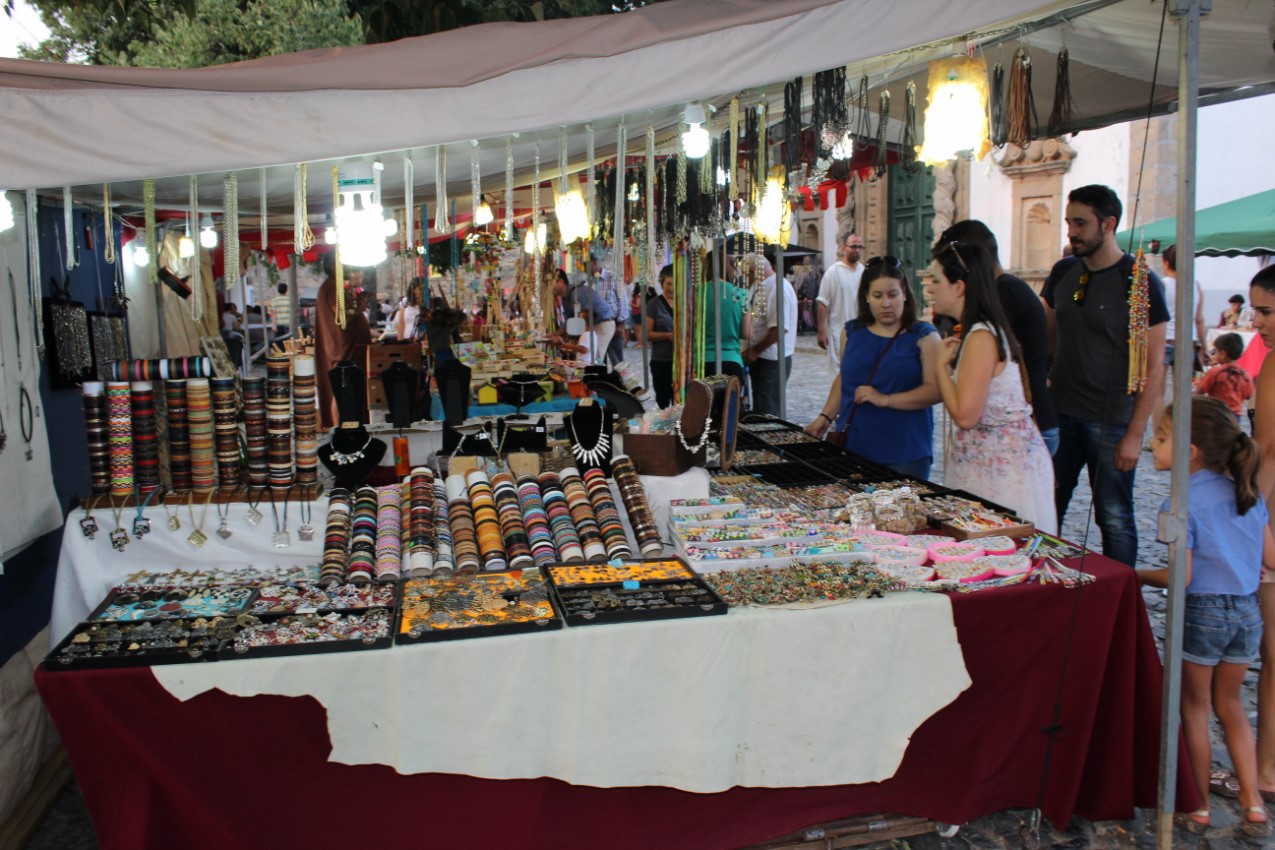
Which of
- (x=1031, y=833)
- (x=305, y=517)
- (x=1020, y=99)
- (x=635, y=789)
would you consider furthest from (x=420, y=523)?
(x=1020, y=99)

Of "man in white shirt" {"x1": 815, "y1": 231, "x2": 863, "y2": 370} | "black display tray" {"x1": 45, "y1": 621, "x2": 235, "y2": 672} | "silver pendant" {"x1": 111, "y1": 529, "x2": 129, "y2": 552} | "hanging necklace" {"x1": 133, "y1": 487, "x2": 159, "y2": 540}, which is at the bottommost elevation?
"black display tray" {"x1": 45, "y1": 621, "x2": 235, "y2": 672}

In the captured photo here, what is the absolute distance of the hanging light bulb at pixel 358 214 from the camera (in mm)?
3742

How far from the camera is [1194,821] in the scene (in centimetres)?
255

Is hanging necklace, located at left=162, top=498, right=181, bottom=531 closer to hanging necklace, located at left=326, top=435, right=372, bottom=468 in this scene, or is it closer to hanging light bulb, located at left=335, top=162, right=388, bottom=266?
hanging necklace, located at left=326, top=435, right=372, bottom=468

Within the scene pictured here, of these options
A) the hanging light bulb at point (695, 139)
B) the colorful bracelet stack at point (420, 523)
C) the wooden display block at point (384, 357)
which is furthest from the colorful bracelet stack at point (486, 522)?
the wooden display block at point (384, 357)

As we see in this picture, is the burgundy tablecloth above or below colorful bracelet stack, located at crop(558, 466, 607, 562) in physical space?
below

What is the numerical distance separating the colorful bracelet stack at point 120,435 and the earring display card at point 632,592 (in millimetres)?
1462

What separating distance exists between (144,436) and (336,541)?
2.64 ft

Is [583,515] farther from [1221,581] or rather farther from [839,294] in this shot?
[839,294]

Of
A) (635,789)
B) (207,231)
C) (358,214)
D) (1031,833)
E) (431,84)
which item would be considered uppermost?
(207,231)

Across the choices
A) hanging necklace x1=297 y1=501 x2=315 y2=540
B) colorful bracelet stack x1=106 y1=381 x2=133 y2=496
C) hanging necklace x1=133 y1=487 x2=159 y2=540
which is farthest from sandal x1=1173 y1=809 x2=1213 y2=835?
colorful bracelet stack x1=106 y1=381 x2=133 y2=496

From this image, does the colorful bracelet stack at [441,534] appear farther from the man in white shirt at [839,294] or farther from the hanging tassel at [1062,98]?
the man in white shirt at [839,294]

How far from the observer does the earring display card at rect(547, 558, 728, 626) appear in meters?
2.26

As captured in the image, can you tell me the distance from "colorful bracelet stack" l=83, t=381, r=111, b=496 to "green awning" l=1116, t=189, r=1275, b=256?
18.1 feet
